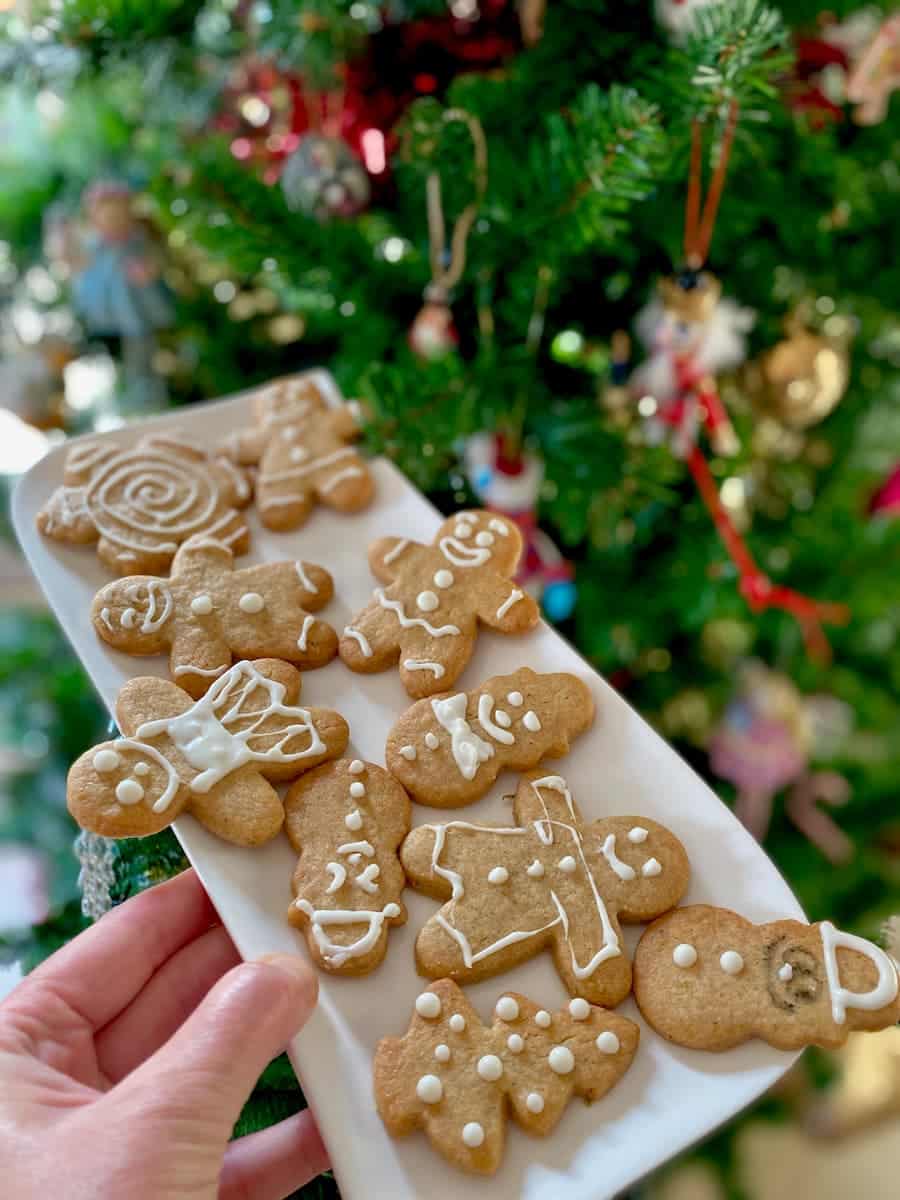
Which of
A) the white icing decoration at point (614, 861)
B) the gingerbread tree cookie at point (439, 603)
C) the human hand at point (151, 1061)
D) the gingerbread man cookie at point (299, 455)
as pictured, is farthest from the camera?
the gingerbread man cookie at point (299, 455)

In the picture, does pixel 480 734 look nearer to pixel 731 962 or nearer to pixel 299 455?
pixel 731 962

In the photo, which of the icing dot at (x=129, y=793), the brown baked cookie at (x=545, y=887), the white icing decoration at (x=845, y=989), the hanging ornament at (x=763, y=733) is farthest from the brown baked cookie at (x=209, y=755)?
the hanging ornament at (x=763, y=733)

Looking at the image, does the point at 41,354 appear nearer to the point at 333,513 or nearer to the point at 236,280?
the point at 236,280

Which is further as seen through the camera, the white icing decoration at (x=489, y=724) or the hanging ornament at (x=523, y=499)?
the hanging ornament at (x=523, y=499)

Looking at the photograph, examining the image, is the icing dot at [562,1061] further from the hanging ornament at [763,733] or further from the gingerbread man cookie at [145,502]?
the hanging ornament at [763,733]

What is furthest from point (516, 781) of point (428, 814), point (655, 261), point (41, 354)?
point (41, 354)

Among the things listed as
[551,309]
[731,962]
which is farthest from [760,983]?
[551,309]
